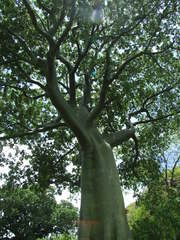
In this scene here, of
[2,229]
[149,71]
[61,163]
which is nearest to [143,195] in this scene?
[61,163]

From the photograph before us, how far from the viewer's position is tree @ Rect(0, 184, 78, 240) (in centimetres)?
3600

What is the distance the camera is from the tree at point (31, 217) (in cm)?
3600

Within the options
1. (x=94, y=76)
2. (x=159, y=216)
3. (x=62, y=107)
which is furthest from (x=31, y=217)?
(x=62, y=107)

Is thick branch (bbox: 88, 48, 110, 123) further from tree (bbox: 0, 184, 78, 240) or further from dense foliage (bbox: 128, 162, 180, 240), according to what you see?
tree (bbox: 0, 184, 78, 240)

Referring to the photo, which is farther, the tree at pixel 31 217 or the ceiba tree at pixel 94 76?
the tree at pixel 31 217

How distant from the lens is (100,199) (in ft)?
24.2

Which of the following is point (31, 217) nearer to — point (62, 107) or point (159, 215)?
point (159, 215)

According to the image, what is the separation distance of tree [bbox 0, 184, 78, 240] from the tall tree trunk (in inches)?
1147

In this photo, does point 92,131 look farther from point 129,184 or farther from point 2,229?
point 2,229

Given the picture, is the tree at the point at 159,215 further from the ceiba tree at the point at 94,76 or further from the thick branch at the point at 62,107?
the thick branch at the point at 62,107

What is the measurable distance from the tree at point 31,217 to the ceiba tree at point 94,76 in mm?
26196

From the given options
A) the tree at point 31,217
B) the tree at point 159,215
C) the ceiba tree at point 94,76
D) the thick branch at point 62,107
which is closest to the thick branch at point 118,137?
the ceiba tree at point 94,76

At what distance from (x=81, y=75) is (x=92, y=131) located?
3324mm

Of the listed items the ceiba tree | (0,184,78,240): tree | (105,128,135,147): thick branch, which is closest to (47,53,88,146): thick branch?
the ceiba tree
